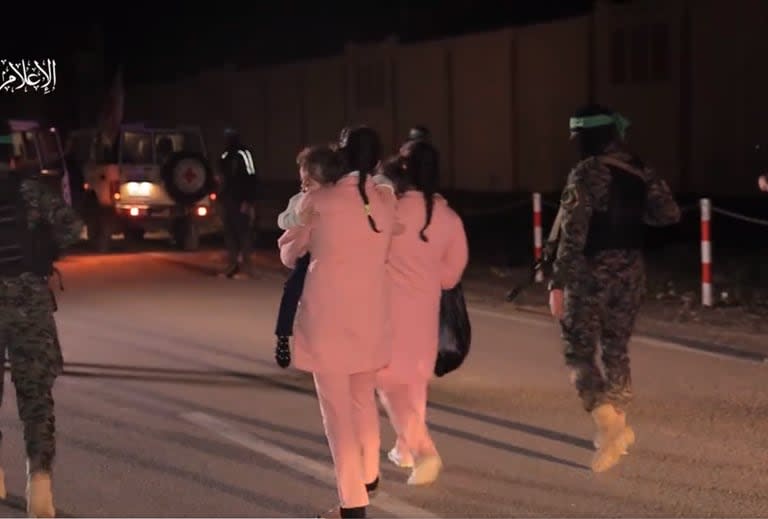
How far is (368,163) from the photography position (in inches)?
248

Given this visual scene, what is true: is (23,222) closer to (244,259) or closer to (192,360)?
(192,360)

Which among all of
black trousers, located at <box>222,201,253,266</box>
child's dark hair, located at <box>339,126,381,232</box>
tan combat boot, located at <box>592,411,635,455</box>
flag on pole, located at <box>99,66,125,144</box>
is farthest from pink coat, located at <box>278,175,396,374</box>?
flag on pole, located at <box>99,66,125,144</box>

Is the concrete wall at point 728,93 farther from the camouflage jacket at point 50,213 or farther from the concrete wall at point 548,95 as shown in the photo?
the camouflage jacket at point 50,213

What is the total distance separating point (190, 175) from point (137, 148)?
177cm

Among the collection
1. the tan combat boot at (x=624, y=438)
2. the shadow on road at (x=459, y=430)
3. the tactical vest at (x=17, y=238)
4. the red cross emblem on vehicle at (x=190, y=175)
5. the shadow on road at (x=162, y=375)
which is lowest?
the shadow on road at (x=162, y=375)

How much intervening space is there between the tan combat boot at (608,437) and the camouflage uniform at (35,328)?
9.49 ft

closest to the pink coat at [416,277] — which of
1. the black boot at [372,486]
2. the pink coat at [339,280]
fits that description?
the black boot at [372,486]

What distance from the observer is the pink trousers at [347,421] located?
20.0ft

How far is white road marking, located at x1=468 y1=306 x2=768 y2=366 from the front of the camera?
10938 mm

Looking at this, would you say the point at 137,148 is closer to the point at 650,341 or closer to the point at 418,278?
the point at 650,341

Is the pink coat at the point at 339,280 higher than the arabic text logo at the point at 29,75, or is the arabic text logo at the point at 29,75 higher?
the arabic text logo at the point at 29,75

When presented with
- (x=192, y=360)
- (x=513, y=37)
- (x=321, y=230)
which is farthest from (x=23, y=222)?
(x=513, y=37)

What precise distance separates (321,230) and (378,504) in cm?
159

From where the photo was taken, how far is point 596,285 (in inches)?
280
